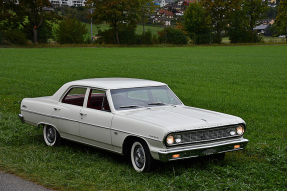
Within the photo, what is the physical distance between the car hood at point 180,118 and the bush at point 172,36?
235ft

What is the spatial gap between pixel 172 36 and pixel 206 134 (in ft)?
241

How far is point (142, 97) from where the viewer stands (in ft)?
25.1

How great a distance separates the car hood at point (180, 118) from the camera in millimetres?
6332

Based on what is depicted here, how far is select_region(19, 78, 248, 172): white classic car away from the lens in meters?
6.30

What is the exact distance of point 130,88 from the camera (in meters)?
7.62

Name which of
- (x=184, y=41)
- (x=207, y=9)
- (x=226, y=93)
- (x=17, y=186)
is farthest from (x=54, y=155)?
(x=207, y=9)

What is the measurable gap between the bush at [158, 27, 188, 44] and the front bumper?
237ft

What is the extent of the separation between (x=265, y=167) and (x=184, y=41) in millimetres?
73908

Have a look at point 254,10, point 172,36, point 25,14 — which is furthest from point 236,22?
point 25,14

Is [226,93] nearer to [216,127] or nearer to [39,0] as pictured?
[216,127]

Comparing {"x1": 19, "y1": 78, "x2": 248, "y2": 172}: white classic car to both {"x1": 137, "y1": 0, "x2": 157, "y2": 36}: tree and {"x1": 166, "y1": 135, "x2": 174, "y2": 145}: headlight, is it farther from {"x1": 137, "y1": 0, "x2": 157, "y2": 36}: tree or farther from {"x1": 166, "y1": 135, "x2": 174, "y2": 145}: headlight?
{"x1": 137, "y1": 0, "x2": 157, "y2": 36}: tree

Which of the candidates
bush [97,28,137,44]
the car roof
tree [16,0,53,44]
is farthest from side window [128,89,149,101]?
bush [97,28,137,44]

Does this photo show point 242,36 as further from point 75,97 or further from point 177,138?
point 177,138

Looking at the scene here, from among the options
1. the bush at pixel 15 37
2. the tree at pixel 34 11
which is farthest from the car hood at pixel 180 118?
the tree at pixel 34 11
